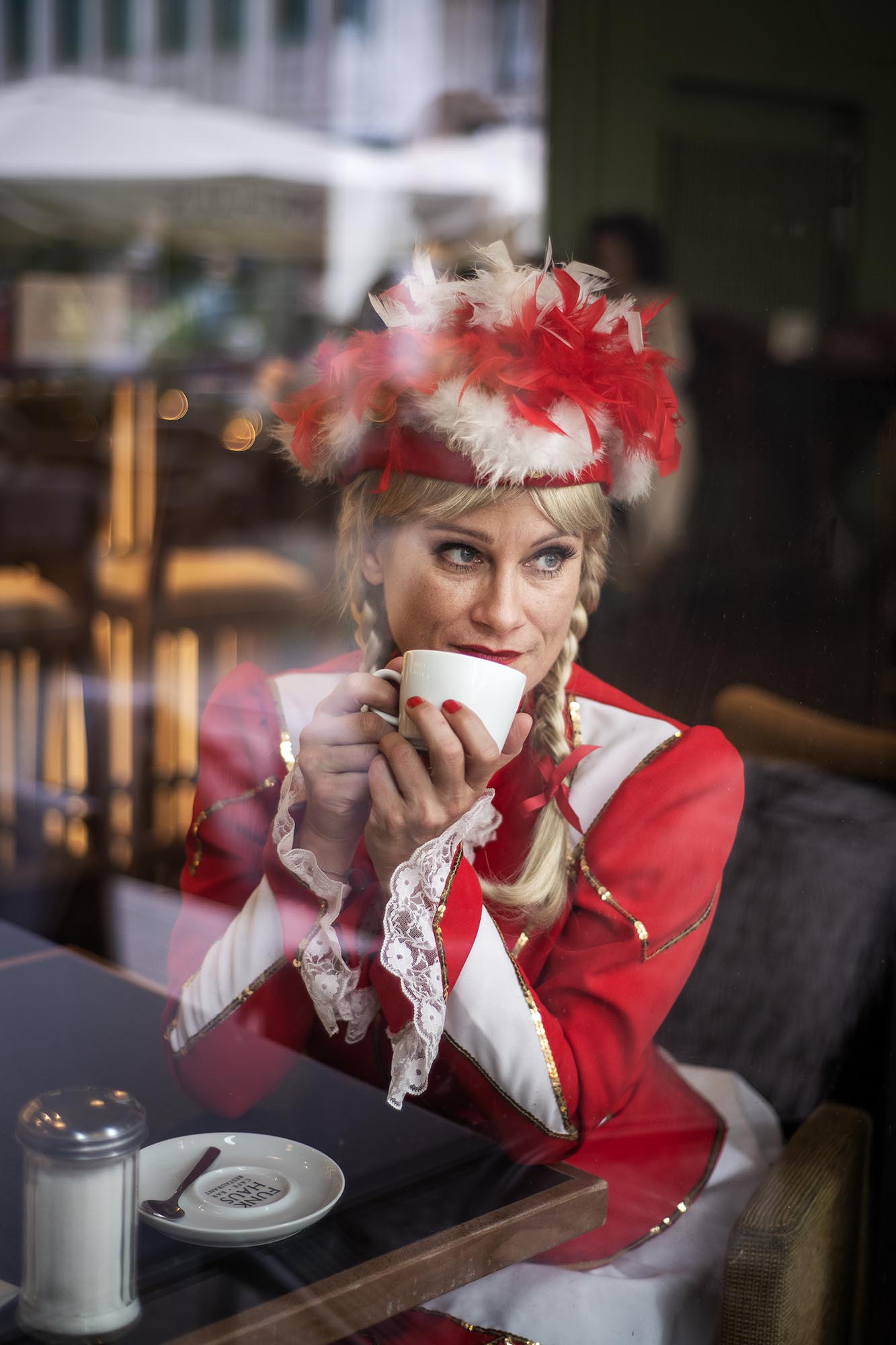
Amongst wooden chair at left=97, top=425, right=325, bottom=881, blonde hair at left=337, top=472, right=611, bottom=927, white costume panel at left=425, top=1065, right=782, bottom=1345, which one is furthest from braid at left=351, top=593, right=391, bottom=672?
white costume panel at left=425, top=1065, right=782, bottom=1345

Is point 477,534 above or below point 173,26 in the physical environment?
below

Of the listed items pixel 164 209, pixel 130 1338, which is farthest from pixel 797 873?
pixel 164 209

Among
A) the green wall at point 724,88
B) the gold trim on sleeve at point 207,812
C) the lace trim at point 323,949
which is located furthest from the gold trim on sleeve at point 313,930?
the green wall at point 724,88

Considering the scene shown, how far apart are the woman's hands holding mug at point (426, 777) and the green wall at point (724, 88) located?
376 millimetres

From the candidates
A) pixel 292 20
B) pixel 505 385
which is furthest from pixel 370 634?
pixel 292 20

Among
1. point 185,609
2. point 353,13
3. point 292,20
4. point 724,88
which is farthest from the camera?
point 353,13

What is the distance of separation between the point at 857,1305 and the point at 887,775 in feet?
1.56

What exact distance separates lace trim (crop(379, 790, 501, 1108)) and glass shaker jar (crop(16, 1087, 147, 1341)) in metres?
0.21

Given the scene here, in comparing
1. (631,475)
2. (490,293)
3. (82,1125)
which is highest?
(490,293)

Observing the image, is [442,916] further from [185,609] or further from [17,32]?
[17,32]

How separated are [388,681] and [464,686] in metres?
0.08

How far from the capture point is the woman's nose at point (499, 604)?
36.2 inches

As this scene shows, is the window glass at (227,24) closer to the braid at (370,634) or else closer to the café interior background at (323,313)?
the café interior background at (323,313)

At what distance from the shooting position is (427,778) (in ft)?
2.82
